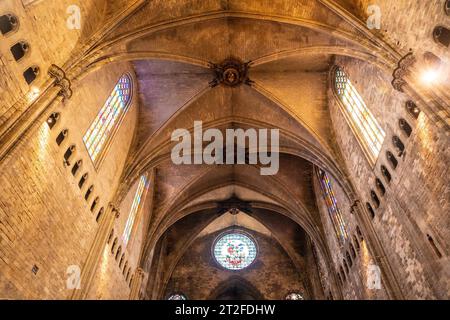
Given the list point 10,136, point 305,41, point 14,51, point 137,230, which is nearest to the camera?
point 10,136

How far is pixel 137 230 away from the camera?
1762 cm

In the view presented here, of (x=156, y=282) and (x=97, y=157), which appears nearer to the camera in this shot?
(x=97, y=157)

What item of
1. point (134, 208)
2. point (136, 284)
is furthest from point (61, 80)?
point (136, 284)

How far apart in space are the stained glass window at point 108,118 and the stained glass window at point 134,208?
4.72 metres

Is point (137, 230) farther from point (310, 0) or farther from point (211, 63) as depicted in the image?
point (310, 0)

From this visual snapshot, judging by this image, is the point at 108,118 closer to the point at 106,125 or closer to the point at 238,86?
the point at 106,125

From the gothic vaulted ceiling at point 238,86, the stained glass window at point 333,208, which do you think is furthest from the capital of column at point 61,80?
the stained glass window at point 333,208

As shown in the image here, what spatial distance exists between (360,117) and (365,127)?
59 cm

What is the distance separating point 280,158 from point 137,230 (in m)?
9.69

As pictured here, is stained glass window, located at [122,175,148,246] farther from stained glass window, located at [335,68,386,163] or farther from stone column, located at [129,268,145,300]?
stained glass window, located at [335,68,386,163]

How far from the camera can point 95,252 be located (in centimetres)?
1174
